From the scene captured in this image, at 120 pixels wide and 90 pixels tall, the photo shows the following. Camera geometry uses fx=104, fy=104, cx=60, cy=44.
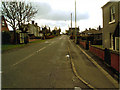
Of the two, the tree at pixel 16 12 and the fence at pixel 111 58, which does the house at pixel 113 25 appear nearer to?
the fence at pixel 111 58

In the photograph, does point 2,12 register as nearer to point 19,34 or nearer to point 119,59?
point 19,34

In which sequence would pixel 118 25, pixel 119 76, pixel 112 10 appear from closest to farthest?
pixel 119 76 → pixel 118 25 → pixel 112 10

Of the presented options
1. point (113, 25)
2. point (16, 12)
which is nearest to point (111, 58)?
point (113, 25)

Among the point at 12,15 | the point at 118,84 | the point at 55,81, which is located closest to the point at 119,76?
the point at 118,84

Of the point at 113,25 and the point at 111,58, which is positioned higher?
the point at 113,25

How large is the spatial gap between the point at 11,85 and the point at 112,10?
12.5 meters

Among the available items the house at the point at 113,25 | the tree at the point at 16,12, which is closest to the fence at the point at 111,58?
the house at the point at 113,25

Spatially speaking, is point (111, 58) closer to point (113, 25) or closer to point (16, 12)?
point (113, 25)

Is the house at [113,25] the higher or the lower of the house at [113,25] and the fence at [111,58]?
the higher

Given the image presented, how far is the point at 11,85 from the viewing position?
4359 millimetres

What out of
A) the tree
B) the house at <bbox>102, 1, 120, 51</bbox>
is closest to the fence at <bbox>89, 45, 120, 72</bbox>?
the house at <bbox>102, 1, 120, 51</bbox>

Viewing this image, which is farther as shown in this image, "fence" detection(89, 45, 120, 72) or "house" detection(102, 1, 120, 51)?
"house" detection(102, 1, 120, 51)

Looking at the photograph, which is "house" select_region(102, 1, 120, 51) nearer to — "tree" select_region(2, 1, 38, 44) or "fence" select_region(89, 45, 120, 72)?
"fence" select_region(89, 45, 120, 72)

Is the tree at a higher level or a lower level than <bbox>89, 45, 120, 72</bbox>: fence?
higher
